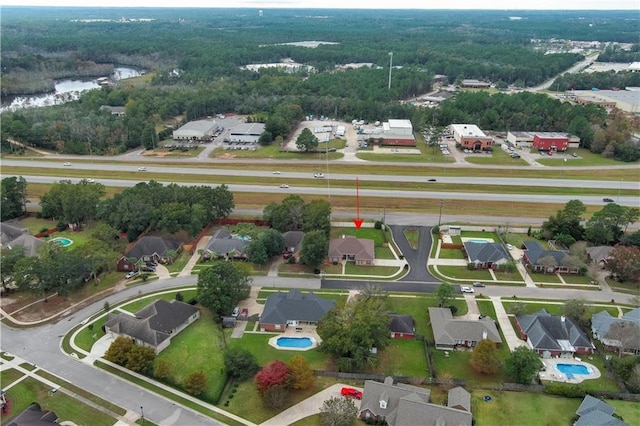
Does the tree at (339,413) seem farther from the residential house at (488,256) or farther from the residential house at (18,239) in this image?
the residential house at (18,239)

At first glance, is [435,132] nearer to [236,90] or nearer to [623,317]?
[623,317]

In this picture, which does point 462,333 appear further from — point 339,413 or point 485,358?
point 339,413

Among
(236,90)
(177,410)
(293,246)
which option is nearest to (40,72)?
(236,90)

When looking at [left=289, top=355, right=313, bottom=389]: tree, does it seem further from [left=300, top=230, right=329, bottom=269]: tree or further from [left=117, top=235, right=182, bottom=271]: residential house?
[left=117, top=235, right=182, bottom=271]: residential house

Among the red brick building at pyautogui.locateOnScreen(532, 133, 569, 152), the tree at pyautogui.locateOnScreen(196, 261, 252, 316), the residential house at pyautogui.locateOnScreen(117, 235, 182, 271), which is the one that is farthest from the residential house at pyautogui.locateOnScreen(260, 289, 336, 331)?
the red brick building at pyautogui.locateOnScreen(532, 133, 569, 152)

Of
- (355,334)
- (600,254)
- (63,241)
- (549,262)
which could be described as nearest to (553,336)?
(549,262)

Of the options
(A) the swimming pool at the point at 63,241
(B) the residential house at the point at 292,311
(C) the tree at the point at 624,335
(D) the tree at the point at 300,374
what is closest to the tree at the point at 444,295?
(B) the residential house at the point at 292,311
